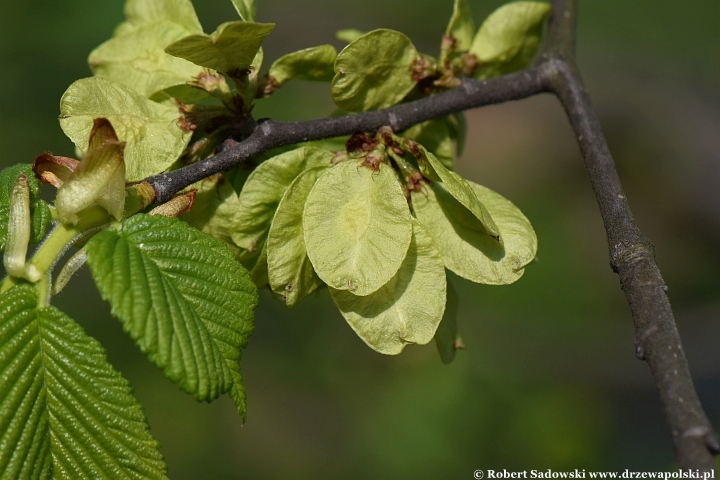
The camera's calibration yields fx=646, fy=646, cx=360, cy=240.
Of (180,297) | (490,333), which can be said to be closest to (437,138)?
(180,297)

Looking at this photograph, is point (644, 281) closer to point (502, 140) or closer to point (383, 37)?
point (383, 37)

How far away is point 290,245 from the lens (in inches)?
57.0

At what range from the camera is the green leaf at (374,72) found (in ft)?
5.19

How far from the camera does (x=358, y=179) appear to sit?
148 cm

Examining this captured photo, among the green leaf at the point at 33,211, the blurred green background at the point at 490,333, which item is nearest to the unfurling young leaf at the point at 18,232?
the green leaf at the point at 33,211

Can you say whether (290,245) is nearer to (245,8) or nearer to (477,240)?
(477,240)

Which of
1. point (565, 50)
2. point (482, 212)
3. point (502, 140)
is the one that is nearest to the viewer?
point (482, 212)

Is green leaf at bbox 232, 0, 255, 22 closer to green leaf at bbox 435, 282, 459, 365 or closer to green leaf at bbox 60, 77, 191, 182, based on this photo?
green leaf at bbox 60, 77, 191, 182

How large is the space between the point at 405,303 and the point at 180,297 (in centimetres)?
50

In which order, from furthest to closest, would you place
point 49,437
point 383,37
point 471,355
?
point 471,355 → point 383,37 → point 49,437

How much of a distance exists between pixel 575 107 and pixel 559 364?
4110 millimetres

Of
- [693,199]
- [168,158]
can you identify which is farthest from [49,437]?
[693,199]

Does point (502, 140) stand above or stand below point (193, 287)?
below

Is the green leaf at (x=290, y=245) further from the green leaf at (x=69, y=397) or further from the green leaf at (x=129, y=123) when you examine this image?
the green leaf at (x=69, y=397)
